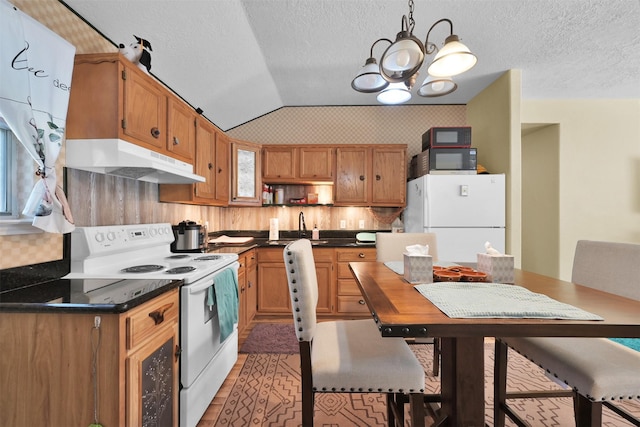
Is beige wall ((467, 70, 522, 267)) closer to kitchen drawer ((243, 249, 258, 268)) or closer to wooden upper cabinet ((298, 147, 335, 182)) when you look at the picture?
wooden upper cabinet ((298, 147, 335, 182))

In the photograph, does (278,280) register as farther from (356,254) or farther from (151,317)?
(151,317)

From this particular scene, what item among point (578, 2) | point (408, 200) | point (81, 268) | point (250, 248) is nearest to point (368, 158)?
point (408, 200)

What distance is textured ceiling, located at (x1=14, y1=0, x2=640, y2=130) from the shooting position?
78.7 inches

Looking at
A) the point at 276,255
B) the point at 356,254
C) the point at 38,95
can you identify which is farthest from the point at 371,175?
the point at 38,95

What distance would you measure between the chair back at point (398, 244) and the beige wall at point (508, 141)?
1.38 metres

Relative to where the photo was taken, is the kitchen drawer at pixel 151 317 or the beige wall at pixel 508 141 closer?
the kitchen drawer at pixel 151 317

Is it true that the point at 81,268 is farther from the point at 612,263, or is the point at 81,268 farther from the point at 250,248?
the point at 612,263

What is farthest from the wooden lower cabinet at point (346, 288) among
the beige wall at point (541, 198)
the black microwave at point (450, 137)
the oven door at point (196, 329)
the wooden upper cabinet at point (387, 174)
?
the beige wall at point (541, 198)

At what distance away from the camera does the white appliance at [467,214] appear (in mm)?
2795

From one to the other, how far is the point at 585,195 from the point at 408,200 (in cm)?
246

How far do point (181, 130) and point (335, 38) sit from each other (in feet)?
5.17

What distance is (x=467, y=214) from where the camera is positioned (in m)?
2.81

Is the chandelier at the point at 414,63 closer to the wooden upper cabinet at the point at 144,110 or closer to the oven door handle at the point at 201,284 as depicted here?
the wooden upper cabinet at the point at 144,110

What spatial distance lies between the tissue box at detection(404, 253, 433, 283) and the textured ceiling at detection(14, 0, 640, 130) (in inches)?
75.5
